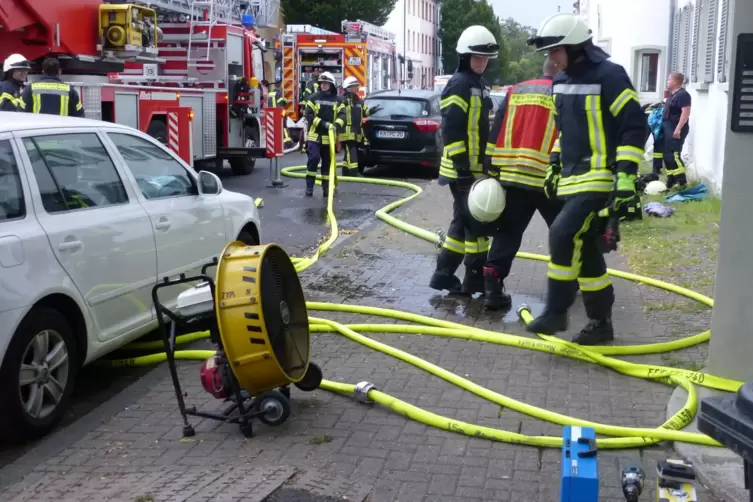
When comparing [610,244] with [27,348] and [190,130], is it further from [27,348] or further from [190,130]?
[190,130]

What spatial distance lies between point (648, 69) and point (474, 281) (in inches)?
764

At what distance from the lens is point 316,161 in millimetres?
14047

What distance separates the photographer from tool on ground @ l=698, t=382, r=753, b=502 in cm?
226

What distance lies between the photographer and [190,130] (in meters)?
14.8

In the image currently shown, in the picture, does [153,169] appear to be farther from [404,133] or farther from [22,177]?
[404,133]

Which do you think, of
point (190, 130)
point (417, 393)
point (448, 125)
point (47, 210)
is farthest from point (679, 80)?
point (47, 210)

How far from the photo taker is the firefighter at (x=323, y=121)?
13.6m

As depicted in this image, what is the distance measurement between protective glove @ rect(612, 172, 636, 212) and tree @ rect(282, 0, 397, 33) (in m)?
42.4

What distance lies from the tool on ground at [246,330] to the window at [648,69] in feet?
71.5

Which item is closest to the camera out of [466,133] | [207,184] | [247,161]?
[207,184]

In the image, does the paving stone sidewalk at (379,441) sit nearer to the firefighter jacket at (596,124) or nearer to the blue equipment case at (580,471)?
the blue equipment case at (580,471)

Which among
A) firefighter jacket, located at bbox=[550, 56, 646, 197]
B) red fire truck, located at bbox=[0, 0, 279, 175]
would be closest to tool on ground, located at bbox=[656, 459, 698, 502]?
firefighter jacket, located at bbox=[550, 56, 646, 197]

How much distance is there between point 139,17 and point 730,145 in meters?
11.3

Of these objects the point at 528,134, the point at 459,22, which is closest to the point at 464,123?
the point at 528,134
